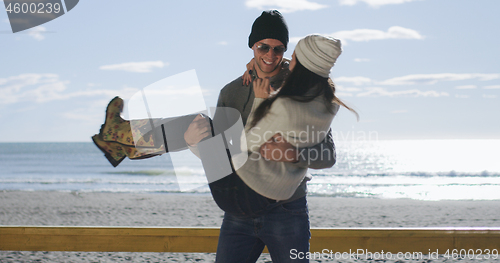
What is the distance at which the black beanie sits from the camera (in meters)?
1.45

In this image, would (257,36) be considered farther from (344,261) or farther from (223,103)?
(344,261)

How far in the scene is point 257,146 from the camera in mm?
1152

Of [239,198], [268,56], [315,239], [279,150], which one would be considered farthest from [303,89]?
[315,239]

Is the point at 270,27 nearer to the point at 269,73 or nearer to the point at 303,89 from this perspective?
the point at 269,73

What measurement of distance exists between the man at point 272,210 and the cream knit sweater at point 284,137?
66mm

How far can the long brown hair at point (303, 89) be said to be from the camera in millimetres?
1125

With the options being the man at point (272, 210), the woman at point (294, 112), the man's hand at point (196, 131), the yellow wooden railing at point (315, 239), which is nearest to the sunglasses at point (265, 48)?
the man at point (272, 210)

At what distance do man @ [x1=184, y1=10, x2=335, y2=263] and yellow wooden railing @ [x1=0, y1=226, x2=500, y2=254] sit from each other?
0.61 meters

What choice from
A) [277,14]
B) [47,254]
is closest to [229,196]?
[277,14]

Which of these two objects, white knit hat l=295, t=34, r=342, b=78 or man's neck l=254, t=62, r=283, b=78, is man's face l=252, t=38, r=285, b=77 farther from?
white knit hat l=295, t=34, r=342, b=78

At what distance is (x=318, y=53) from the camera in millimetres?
1139

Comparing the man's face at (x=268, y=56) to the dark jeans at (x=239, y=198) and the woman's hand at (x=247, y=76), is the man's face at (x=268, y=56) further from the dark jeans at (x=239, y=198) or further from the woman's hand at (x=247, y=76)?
the dark jeans at (x=239, y=198)

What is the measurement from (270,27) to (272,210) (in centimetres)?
69

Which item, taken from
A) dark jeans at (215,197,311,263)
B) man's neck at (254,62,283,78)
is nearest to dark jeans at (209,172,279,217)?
dark jeans at (215,197,311,263)
